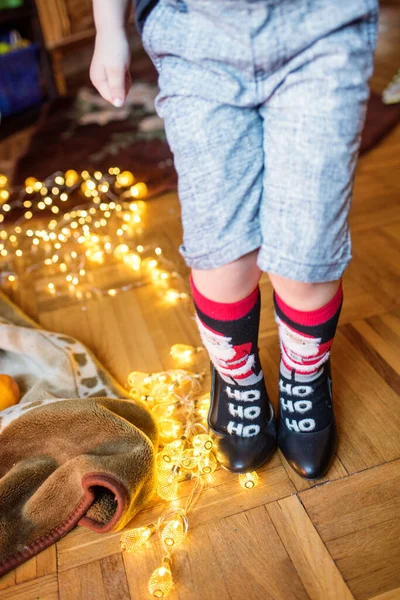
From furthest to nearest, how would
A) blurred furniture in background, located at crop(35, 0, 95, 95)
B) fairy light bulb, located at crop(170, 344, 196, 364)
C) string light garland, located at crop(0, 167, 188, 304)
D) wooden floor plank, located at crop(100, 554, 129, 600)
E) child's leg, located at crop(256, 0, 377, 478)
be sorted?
blurred furniture in background, located at crop(35, 0, 95, 95) < string light garland, located at crop(0, 167, 188, 304) < fairy light bulb, located at crop(170, 344, 196, 364) < wooden floor plank, located at crop(100, 554, 129, 600) < child's leg, located at crop(256, 0, 377, 478)

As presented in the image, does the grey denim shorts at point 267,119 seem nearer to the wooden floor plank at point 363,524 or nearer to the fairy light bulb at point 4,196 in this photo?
the wooden floor plank at point 363,524

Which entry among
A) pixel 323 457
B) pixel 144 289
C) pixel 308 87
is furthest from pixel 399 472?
pixel 144 289

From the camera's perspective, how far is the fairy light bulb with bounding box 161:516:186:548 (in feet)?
2.19

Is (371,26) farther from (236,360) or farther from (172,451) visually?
(172,451)

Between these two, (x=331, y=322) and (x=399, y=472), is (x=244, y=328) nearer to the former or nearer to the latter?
(x=331, y=322)

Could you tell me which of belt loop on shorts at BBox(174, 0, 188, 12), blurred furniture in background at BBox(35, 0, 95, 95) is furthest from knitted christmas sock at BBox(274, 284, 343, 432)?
blurred furniture in background at BBox(35, 0, 95, 95)

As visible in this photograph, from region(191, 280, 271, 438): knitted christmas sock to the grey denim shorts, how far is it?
82 millimetres

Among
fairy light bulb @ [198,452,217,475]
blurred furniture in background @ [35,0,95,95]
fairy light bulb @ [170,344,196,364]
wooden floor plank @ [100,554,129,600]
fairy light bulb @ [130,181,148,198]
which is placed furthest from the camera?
blurred furniture in background @ [35,0,95,95]

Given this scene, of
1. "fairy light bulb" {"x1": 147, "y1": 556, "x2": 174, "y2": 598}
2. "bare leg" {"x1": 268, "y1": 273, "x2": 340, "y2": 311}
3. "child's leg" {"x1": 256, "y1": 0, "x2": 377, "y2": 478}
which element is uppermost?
"child's leg" {"x1": 256, "y1": 0, "x2": 377, "y2": 478}

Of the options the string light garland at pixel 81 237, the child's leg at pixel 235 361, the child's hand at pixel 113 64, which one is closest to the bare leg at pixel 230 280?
the child's leg at pixel 235 361

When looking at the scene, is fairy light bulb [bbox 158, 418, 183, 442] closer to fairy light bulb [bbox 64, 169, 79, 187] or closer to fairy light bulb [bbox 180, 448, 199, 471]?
fairy light bulb [bbox 180, 448, 199, 471]

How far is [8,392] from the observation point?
0.86 metres

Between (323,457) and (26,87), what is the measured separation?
220 cm

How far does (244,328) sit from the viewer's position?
69 centimetres
